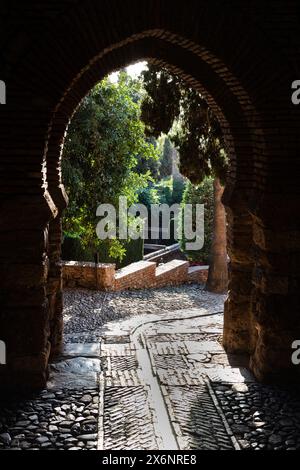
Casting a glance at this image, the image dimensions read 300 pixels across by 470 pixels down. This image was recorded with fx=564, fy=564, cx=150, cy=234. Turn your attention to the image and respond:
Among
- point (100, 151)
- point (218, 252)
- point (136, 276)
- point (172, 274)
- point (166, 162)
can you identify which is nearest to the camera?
point (100, 151)

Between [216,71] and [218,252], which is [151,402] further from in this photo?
[218,252]

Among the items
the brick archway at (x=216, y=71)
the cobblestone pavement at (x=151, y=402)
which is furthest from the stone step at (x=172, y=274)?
the brick archway at (x=216, y=71)

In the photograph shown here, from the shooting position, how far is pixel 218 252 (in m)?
13.8

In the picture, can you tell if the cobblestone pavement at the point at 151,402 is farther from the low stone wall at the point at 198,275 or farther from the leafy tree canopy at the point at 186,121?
the low stone wall at the point at 198,275

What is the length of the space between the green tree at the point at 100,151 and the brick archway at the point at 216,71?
233 inches

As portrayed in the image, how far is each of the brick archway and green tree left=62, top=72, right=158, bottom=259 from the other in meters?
5.91

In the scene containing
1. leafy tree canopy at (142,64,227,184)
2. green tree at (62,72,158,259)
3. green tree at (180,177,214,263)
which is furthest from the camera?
green tree at (180,177,214,263)

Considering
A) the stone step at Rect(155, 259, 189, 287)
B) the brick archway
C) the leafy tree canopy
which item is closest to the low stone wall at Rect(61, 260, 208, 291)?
the stone step at Rect(155, 259, 189, 287)

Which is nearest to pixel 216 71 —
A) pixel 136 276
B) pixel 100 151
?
pixel 100 151

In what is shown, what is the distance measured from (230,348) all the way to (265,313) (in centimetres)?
158

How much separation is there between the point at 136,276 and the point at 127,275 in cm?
38

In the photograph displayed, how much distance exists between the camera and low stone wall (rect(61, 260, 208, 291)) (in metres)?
12.4

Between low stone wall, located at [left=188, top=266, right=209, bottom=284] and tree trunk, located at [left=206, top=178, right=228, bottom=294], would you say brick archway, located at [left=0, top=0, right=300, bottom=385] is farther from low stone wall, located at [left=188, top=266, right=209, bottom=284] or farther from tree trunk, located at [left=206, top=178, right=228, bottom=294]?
low stone wall, located at [left=188, top=266, right=209, bottom=284]
